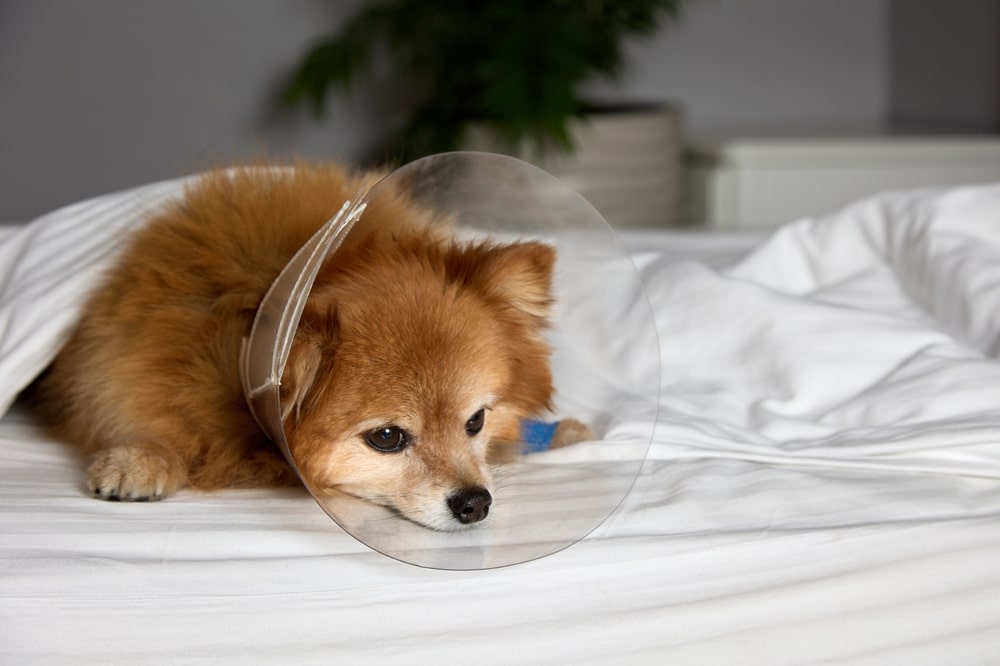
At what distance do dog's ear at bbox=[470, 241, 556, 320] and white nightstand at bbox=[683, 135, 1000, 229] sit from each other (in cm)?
271

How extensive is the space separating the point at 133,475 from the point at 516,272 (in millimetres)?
530

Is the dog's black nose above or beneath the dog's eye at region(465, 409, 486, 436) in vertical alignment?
beneath

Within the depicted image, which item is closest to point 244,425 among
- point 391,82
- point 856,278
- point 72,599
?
point 72,599

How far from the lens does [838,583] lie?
110 cm

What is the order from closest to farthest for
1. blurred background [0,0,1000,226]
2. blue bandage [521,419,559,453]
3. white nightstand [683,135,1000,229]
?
1. blue bandage [521,419,559,453]
2. white nightstand [683,135,1000,229]
3. blurred background [0,0,1000,226]

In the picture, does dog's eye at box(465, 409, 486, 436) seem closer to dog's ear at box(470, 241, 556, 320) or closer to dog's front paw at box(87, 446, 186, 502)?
dog's ear at box(470, 241, 556, 320)

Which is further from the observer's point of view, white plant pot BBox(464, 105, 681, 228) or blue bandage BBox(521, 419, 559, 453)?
white plant pot BBox(464, 105, 681, 228)

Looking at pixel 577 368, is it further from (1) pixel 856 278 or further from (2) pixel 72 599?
(1) pixel 856 278

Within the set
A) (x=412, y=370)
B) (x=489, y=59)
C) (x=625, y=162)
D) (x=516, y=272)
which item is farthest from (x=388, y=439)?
(x=625, y=162)

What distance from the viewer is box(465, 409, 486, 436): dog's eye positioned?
1.18 meters

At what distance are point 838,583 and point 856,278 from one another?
882 mm

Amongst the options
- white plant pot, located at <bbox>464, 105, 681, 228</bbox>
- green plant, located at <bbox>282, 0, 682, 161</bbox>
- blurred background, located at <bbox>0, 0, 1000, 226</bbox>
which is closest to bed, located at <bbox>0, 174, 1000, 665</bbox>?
green plant, located at <bbox>282, 0, 682, 161</bbox>

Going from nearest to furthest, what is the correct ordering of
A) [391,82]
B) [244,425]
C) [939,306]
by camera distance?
[244,425]
[939,306]
[391,82]

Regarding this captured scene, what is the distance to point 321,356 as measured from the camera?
1.08 metres
